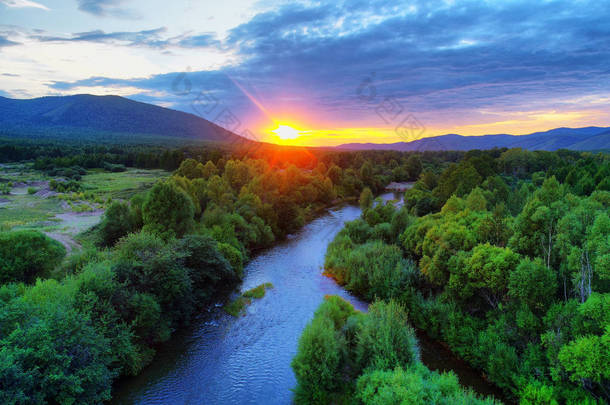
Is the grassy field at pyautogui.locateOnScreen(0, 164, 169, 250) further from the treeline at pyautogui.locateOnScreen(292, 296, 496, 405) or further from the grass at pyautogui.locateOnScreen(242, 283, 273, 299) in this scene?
the treeline at pyautogui.locateOnScreen(292, 296, 496, 405)

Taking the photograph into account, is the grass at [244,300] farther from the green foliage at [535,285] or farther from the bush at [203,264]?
the green foliage at [535,285]

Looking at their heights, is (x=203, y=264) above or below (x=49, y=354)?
below

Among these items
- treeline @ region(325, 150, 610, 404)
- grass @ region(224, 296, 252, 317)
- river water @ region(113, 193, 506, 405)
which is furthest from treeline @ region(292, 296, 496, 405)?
grass @ region(224, 296, 252, 317)

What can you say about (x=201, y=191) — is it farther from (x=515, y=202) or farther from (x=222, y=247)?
(x=515, y=202)

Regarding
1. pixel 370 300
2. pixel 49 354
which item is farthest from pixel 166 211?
pixel 370 300

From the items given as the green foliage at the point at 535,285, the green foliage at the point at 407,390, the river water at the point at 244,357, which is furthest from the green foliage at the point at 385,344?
the green foliage at the point at 535,285

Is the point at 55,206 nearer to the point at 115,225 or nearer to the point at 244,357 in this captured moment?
the point at 115,225
